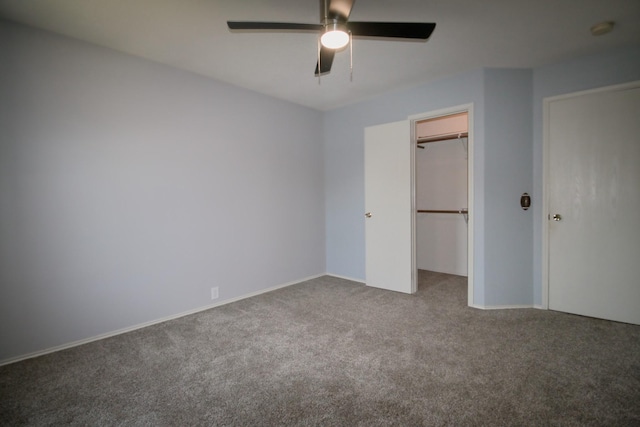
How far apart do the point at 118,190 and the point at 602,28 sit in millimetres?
4256

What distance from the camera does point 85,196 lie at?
2617mm

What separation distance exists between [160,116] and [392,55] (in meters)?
2.32

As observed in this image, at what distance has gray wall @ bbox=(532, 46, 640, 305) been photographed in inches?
112

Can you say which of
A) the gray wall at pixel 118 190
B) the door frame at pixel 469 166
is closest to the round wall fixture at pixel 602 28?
the door frame at pixel 469 166

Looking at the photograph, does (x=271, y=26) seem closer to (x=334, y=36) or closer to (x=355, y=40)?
(x=334, y=36)

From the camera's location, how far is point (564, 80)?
3113mm

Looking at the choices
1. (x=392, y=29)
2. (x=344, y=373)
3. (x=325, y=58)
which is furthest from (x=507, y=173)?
(x=344, y=373)

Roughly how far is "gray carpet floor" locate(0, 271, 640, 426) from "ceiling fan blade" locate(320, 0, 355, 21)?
225 centimetres

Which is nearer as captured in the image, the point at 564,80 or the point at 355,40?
the point at 355,40

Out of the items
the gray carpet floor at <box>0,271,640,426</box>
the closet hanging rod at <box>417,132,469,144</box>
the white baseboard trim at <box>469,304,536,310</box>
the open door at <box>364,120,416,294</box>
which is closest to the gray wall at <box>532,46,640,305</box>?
the white baseboard trim at <box>469,304,536,310</box>

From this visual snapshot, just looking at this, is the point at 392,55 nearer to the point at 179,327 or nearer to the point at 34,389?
the point at 179,327

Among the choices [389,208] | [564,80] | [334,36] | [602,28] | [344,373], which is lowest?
[344,373]

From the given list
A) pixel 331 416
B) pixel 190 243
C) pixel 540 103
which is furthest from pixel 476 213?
pixel 190 243

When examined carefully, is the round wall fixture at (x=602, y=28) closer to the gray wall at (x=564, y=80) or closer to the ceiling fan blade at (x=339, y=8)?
the gray wall at (x=564, y=80)
